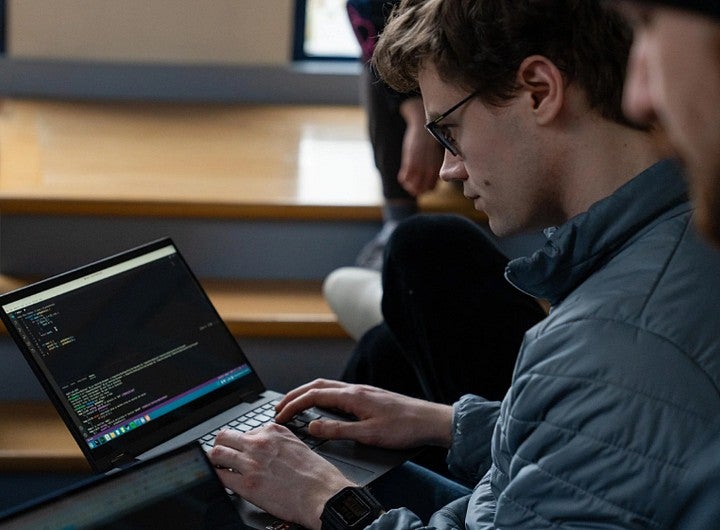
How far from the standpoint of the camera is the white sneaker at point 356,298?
7.18 feet

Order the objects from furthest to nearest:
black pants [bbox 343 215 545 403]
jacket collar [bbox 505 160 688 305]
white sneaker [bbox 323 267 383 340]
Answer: white sneaker [bbox 323 267 383 340] → black pants [bbox 343 215 545 403] → jacket collar [bbox 505 160 688 305]

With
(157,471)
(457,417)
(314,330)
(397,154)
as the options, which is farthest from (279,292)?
(157,471)

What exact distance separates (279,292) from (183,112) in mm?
1081

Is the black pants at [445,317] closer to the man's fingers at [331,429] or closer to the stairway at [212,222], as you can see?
the man's fingers at [331,429]

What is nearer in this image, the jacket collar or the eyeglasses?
the jacket collar

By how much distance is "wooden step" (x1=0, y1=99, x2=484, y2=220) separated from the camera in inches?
102

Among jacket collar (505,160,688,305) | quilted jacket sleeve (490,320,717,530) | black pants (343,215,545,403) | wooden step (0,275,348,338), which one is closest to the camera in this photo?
quilted jacket sleeve (490,320,717,530)

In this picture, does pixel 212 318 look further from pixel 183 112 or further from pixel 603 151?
pixel 183 112

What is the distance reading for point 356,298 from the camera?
7.36ft

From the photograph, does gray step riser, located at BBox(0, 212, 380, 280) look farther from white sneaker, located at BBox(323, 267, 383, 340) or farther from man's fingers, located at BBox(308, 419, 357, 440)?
man's fingers, located at BBox(308, 419, 357, 440)

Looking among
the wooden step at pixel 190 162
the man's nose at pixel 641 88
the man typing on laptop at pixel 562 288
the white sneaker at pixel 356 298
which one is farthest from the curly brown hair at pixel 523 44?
the wooden step at pixel 190 162

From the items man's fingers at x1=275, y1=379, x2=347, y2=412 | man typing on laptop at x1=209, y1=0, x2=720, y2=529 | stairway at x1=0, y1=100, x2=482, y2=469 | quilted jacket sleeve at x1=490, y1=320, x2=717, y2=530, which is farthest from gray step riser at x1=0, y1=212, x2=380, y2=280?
quilted jacket sleeve at x1=490, y1=320, x2=717, y2=530

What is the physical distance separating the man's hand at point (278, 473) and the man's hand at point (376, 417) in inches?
3.9

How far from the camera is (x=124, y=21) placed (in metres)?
3.56
